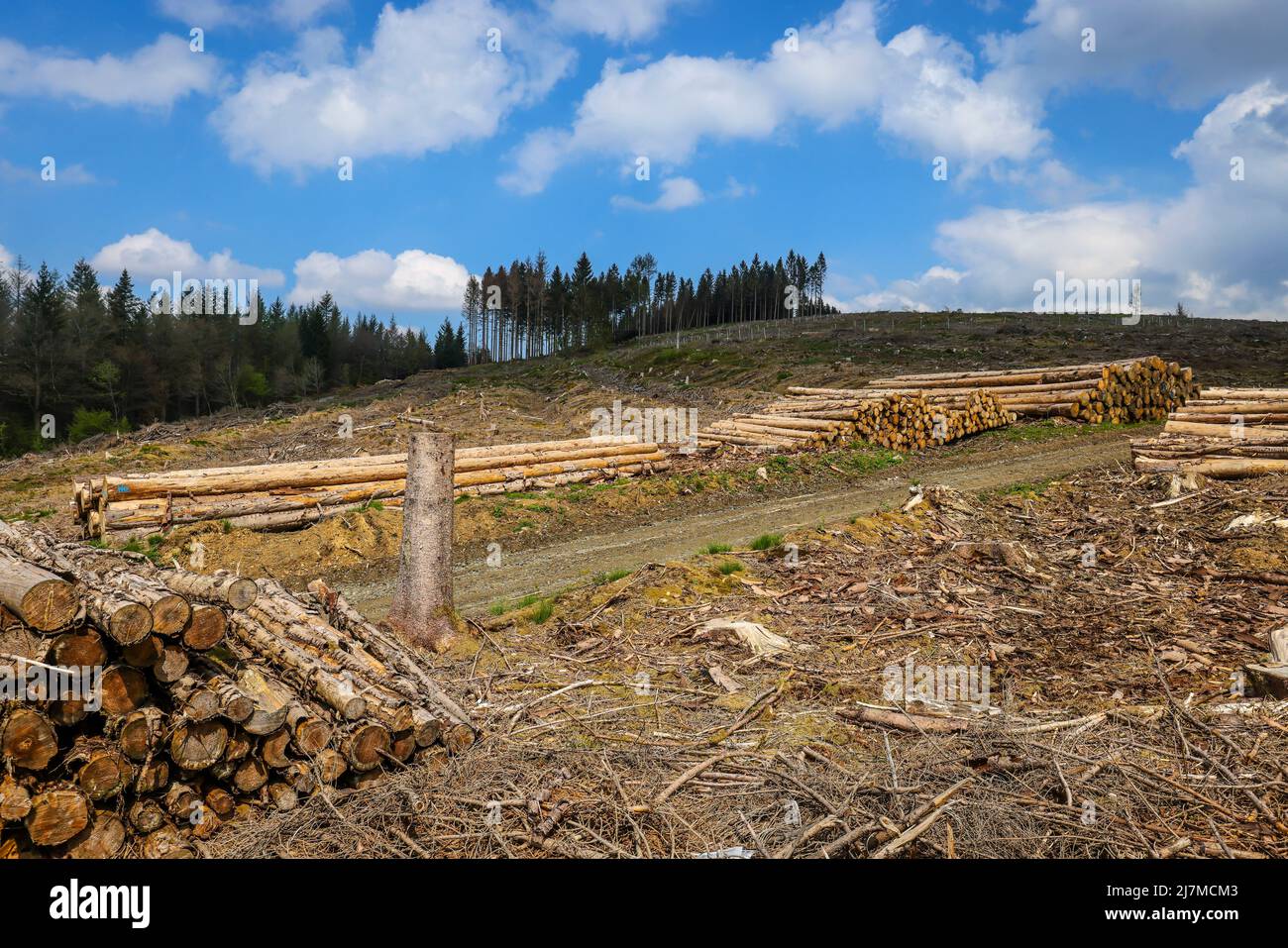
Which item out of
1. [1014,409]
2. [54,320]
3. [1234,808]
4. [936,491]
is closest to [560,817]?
[1234,808]

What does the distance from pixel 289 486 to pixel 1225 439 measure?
18675 mm

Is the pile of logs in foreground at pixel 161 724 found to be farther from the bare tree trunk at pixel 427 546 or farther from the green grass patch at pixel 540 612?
the green grass patch at pixel 540 612

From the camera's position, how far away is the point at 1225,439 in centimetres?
1493

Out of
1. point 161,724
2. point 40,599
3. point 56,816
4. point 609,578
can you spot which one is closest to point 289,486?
point 609,578

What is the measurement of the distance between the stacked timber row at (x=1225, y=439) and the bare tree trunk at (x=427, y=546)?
13.3 meters

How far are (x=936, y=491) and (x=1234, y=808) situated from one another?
927 cm

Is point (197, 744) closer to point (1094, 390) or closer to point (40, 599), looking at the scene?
point (40, 599)

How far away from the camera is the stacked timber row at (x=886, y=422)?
20.9 meters

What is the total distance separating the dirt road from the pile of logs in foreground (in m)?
4.95

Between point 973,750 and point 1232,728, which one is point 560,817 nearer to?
point 973,750

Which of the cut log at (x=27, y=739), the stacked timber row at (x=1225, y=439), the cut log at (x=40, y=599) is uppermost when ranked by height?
the stacked timber row at (x=1225, y=439)

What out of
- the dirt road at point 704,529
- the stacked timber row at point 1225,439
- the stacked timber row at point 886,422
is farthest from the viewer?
the stacked timber row at point 886,422

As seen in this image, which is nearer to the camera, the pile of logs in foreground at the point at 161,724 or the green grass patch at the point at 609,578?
the pile of logs in foreground at the point at 161,724

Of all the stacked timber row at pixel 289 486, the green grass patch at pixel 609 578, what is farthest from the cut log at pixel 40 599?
the stacked timber row at pixel 289 486
